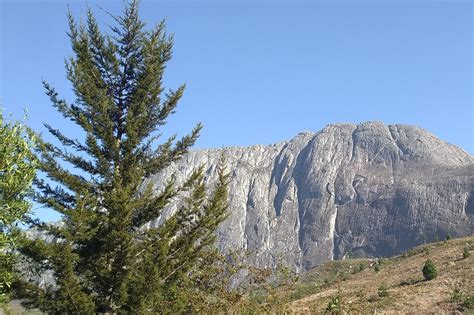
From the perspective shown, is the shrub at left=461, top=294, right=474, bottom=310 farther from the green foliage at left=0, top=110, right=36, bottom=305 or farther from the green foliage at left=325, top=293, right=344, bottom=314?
the green foliage at left=0, top=110, right=36, bottom=305

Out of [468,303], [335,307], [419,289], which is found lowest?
[335,307]

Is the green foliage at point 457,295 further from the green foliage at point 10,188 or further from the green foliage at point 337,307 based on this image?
the green foliage at point 10,188

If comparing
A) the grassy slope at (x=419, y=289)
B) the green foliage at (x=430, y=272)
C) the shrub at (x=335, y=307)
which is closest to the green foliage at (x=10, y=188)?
the shrub at (x=335, y=307)

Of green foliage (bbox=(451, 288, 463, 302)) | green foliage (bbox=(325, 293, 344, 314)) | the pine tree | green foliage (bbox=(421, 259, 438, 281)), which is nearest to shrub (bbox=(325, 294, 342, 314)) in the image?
green foliage (bbox=(325, 293, 344, 314))

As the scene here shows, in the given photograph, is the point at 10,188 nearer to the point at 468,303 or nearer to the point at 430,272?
the point at 468,303

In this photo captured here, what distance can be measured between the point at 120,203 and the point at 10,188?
11.4 feet

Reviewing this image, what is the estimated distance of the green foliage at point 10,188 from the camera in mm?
12945

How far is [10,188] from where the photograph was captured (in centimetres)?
1293

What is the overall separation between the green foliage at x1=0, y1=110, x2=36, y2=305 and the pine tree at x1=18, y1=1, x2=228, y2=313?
0.96 m

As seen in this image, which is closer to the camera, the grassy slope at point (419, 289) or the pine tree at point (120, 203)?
the pine tree at point (120, 203)

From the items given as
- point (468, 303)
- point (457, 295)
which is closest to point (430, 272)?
point (457, 295)

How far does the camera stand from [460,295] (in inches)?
1252

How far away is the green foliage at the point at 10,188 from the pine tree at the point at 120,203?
96 centimetres

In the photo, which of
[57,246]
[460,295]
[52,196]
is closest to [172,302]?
[57,246]
